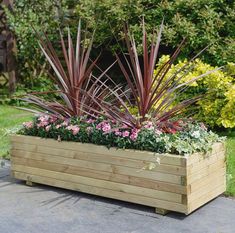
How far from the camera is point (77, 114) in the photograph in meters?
4.39

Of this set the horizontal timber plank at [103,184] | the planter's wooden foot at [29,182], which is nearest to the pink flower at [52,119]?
the horizontal timber plank at [103,184]

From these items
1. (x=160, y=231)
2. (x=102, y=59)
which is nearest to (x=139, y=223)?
(x=160, y=231)

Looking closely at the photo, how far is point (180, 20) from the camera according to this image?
6.71 metres

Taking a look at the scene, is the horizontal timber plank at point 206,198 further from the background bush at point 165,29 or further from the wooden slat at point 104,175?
the background bush at point 165,29

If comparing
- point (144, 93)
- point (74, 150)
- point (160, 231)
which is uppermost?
point (144, 93)

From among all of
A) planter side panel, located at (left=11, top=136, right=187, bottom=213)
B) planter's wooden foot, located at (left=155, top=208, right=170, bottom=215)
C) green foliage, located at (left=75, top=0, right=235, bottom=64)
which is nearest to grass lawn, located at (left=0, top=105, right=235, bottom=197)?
planter side panel, located at (left=11, top=136, right=187, bottom=213)

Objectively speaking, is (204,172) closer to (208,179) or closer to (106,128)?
(208,179)

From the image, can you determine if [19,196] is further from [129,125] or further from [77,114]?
[129,125]

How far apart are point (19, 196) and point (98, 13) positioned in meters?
4.26

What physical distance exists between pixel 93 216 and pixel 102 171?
396 mm

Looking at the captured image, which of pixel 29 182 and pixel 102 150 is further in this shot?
pixel 29 182

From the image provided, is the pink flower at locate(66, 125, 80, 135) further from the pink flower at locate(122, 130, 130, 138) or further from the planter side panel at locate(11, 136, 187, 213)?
the pink flower at locate(122, 130, 130, 138)

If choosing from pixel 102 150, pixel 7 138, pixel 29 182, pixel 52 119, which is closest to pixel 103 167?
pixel 102 150

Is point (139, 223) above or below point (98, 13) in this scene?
below
